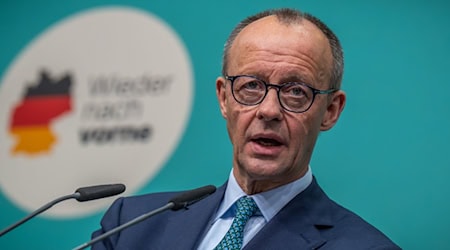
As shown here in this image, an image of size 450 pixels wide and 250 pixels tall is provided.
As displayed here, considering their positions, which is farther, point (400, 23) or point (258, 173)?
point (400, 23)

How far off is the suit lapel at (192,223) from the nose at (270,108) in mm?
303

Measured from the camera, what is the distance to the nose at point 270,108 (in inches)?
66.7

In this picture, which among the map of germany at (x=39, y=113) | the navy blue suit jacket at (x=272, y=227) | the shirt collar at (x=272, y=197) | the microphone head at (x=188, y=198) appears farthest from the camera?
the map of germany at (x=39, y=113)

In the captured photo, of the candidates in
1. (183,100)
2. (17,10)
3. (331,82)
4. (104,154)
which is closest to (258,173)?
(331,82)

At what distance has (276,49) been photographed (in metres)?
1.77

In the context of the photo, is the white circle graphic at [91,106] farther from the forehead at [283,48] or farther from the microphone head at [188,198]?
the microphone head at [188,198]

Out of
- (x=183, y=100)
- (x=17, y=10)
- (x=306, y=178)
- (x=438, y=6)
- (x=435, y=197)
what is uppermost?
(x=17, y=10)

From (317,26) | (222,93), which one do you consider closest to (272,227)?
(222,93)

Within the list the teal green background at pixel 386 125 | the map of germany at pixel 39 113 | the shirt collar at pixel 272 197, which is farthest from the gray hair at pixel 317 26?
the map of germany at pixel 39 113

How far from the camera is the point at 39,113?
278 centimetres

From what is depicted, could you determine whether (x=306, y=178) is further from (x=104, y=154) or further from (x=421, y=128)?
(x=104, y=154)

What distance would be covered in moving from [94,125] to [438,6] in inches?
48.2

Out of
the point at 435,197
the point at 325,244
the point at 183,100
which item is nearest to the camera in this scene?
the point at 325,244

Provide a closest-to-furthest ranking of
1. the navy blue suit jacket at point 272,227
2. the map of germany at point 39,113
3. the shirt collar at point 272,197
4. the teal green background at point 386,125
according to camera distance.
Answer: the navy blue suit jacket at point 272,227 → the shirt collar at point 272,197 → the teal green background at point 386,125 → the map of germany at point 39,113
